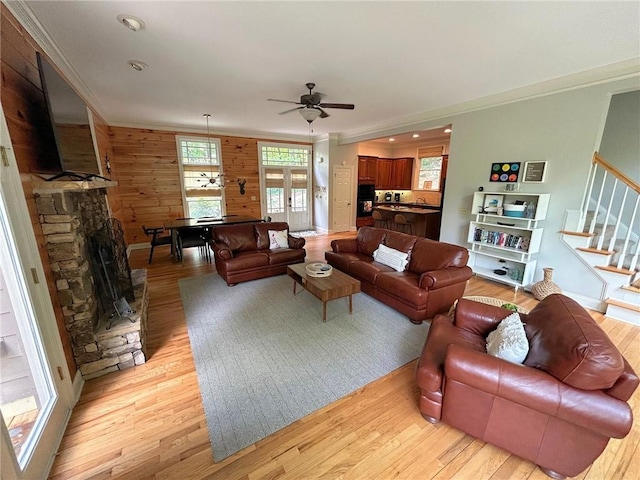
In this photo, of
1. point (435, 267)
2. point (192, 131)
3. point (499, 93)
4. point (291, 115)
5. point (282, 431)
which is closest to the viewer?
point (282, 431)

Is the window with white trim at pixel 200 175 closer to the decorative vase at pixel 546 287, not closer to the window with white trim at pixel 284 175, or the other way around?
the window with white trim at pixel 284 175

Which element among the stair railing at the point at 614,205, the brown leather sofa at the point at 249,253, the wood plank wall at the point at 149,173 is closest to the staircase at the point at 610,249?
the stair railing at the point at 614,205

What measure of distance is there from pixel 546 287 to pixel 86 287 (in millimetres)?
5307

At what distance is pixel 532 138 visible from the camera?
3752 mm

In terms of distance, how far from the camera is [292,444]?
164 cm

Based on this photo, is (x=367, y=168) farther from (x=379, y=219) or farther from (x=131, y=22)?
(x=131, y=22)

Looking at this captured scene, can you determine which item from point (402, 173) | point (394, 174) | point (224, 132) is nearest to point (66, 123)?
point (224, 132)

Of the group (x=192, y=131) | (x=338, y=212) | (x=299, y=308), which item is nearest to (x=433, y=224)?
(x=338, y=212)

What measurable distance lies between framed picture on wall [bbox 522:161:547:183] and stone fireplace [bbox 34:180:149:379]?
17.2 feet

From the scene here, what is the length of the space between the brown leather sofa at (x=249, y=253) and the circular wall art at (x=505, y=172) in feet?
11.2

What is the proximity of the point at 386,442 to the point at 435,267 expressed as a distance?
2.11m

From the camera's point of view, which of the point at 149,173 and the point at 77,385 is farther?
the point at 149,173

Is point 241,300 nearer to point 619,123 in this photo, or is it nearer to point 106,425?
point 106,425

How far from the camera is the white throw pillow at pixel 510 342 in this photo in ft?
5.24
